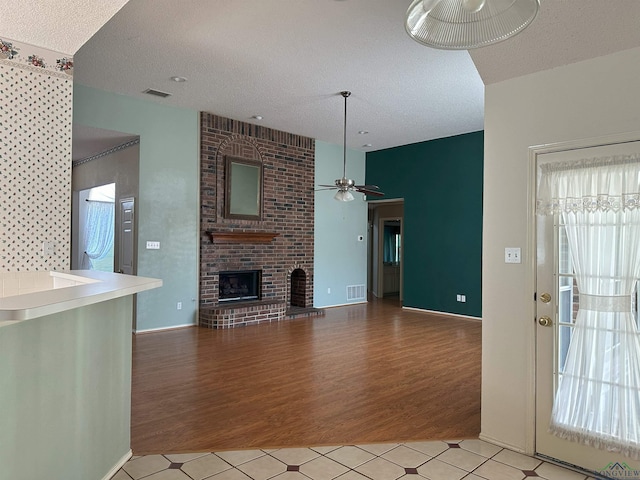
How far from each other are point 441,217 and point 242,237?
356 centimetres

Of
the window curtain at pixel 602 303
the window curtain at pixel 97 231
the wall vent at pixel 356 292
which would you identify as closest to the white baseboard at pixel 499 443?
the window curtain at pixel 602 303

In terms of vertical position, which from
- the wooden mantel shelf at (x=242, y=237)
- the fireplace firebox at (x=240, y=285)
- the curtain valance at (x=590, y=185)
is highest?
the curtain valance at (x=590, y=185)

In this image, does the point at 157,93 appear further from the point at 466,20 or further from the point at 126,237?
the point at 466,20

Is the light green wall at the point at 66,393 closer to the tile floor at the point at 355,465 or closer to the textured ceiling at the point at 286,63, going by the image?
the tile floor at the point at 355,465

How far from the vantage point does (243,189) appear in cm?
704

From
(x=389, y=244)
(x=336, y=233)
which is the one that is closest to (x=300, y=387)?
(x=336, y=233)

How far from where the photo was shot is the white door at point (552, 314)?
2.52 meters

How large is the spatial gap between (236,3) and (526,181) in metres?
2.58

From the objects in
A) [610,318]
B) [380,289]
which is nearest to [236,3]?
[610,318]

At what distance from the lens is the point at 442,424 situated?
122 inches

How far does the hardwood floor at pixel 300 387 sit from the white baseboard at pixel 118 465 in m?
0.12

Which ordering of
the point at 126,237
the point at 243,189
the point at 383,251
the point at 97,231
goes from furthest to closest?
1. the point at 383,251
2. the point at 97,231
3. the point at 243,189
4. the point at 126,237

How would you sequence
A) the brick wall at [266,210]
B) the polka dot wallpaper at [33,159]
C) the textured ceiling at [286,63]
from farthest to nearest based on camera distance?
the brick wall at [266,210]
the textured ceiling at [286,63]
the polka dot wallpaper at [33,159]

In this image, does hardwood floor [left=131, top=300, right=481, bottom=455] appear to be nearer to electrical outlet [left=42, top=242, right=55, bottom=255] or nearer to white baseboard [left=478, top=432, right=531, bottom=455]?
white baseboard [left=478, top=432, right=531, bottom=455]
